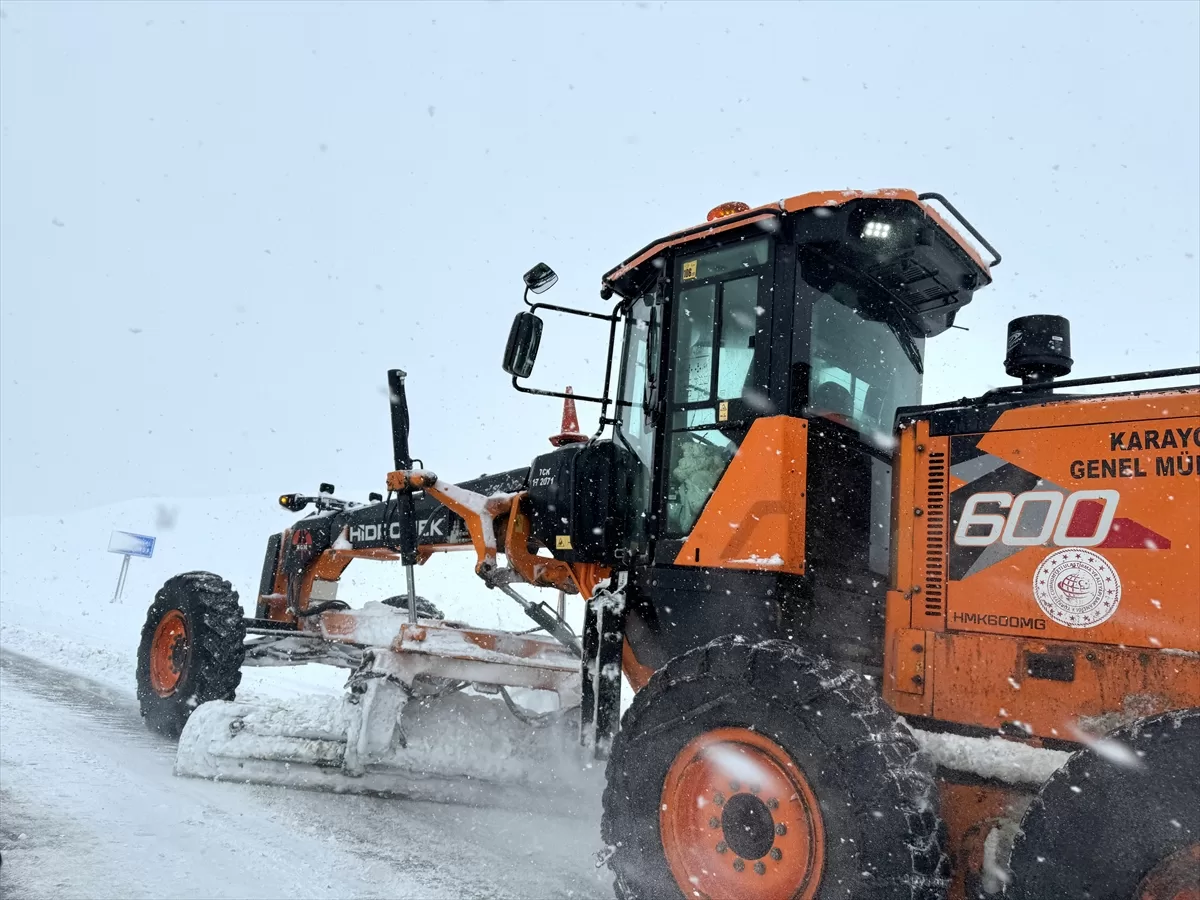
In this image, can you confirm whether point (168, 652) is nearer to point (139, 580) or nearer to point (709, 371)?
point (709, 371)

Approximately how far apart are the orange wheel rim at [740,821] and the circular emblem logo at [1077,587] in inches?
40.1

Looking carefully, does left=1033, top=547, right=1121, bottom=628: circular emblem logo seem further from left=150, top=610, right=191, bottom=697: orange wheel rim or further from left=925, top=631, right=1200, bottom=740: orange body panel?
left=150, top=610, right=191, bottom=697: orange wheel rim

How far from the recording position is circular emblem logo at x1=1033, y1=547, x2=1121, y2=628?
2.79 metres

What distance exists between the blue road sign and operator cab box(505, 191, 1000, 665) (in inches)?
697

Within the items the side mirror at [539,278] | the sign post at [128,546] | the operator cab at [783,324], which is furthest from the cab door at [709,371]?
the sign post at [128,546]

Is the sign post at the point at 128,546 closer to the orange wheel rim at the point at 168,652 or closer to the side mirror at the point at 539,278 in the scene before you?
the orange wheel rim at the point at 168,652

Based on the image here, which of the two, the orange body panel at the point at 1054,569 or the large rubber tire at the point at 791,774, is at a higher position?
the orange body panel at the point at 1054,569

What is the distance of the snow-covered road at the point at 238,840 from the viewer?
3.47 metres

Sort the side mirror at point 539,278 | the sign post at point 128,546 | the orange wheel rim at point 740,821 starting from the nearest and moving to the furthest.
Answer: the orange wheel rim at point 740,821 < the side mirror at point 539,278 < the sign post at point 128,546

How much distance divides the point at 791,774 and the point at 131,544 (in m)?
19.6

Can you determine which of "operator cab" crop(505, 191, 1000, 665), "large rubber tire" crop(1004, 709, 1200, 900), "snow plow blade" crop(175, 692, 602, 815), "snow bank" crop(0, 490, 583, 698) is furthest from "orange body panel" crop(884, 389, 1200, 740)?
"snow bank" crop(0, 490, 583, 698)

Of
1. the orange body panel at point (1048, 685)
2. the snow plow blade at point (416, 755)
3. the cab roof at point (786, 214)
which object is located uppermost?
the cab roof at point (786, 214)

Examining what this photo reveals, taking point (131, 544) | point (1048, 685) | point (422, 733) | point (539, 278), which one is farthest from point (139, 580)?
point (1048, 685)

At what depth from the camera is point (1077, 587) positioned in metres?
2.85
